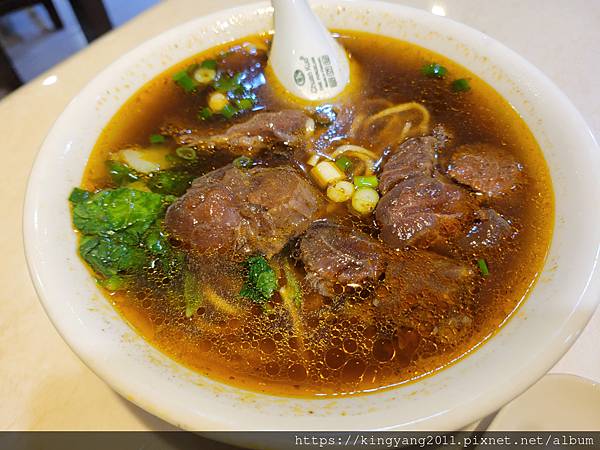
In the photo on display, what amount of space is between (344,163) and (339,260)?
45 cm

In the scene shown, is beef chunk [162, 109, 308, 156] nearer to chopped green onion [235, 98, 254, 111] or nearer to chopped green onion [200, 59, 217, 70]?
chopped green onion [235, 98, 254, 111]

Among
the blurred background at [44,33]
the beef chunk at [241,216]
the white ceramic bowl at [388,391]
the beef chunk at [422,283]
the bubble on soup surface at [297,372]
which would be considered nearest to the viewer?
the white ceramic bowl at [388,391]

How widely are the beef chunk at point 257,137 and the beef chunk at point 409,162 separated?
36 centimetres

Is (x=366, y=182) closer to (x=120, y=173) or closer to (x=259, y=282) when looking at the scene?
(x=259, y=282)

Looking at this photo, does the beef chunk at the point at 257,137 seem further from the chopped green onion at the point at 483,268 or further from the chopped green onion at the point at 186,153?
the chopped green onion at the point at 483,268

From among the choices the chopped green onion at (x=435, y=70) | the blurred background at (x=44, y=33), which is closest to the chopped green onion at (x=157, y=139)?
the chopped green onion at (x=435, y=70)

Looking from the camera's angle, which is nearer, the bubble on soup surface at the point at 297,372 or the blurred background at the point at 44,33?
the bubble on soup surface at the point at 297,372

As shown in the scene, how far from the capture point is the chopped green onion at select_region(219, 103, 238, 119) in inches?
75.8

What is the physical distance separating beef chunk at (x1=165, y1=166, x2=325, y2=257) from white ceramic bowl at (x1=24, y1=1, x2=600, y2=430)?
34cm

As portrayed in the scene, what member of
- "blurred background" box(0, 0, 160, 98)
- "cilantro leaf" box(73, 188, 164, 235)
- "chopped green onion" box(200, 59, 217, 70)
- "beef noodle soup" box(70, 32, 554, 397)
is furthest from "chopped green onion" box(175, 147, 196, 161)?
"blurred background" box(0, 0, 160, 98)

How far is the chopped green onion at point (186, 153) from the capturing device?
1.78 meters

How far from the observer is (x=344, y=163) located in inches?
68.0

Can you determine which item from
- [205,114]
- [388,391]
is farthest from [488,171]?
[205,114]

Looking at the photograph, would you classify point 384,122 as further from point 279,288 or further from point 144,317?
point 144,317
